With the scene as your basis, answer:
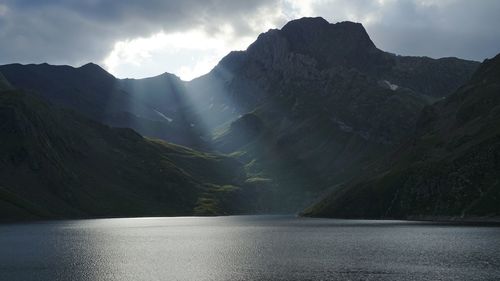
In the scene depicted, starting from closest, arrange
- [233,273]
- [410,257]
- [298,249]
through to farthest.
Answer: [233,273]
[410,257]
[298,249]

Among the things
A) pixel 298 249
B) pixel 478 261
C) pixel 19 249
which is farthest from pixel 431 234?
pixel 19 249

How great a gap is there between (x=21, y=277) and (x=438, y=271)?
6805 centimetres

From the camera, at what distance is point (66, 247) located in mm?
136500

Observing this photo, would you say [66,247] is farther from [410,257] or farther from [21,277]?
[410,257]

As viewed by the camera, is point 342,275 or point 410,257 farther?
point 410,257

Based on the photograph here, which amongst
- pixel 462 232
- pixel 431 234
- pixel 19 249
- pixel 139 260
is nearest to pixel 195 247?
pixel 139 260

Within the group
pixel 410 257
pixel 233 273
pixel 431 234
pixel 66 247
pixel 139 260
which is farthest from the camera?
pixel 431 234

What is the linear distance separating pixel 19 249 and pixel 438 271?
98346mm

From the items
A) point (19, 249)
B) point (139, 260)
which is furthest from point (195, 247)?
point (19, 249)

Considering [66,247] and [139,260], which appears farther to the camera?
[66,247]

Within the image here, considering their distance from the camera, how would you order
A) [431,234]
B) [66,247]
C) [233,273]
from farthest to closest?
[431,234], [66,247], [233,273]

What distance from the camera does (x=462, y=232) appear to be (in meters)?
149

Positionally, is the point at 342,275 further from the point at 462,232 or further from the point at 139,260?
the point at 462,232

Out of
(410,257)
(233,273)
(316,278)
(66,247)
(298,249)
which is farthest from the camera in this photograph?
(66,247)
